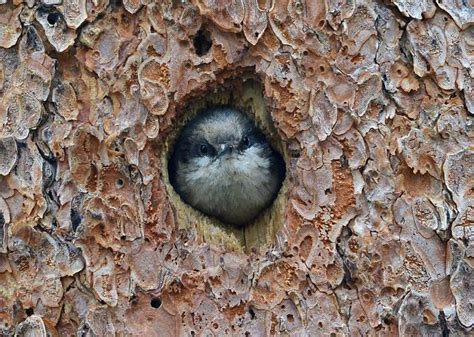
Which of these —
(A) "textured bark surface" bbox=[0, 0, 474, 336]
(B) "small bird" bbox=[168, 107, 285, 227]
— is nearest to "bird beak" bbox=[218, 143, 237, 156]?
(B) "small bird" bbox=[168, 107, 285, 227]

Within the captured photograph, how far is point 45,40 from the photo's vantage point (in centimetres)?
284

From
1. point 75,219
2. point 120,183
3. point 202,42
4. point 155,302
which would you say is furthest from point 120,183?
point 202,42

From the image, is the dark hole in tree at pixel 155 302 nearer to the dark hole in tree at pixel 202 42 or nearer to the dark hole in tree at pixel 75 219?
the dark hole in tree at pixel 75 219

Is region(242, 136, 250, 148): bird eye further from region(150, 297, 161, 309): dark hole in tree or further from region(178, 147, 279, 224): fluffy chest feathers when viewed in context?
region(150, 297, 161, 309): dark hole in tree

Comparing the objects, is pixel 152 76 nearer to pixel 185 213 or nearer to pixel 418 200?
pixel 185 213

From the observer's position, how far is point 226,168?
332cm

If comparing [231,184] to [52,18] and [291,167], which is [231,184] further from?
[52,18]

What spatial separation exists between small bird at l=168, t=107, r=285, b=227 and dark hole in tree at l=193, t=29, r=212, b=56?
0.33m

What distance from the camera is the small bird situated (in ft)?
10.6

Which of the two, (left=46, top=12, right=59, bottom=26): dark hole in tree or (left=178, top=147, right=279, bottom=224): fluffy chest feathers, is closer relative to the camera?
(left=46, top=12, right=59, bottom=26): dark hole in tree

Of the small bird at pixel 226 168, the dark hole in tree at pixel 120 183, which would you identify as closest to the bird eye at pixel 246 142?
the small bird at pixel 226 168

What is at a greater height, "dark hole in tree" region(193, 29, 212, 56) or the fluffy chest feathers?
"dark hole in tree" region(193, 29, 212, 56)

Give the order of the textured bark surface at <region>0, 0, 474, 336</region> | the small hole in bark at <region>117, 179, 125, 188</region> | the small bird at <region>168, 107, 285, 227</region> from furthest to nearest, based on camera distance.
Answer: the small bird at <region>168, 107, 285, 227</region> → the small hole in bark at <region>117, 179, 125, 188</region> → the textured bark surface at <region>0, 0, 474, 336</region>

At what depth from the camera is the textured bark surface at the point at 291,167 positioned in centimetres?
271
